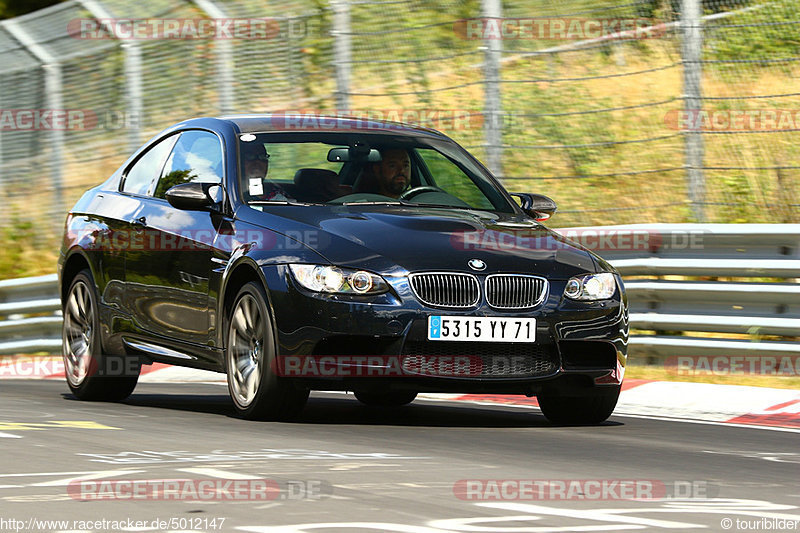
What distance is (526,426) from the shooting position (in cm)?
883

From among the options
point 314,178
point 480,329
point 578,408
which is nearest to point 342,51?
point 314,178

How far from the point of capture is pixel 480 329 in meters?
8.09

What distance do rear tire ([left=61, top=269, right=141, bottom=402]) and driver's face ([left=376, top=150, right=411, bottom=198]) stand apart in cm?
204

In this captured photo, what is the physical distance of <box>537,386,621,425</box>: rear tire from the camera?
29.4ft

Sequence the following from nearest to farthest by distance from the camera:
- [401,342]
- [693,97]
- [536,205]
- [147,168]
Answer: [401,342]
[536,205]
[147,168]
[693,97]

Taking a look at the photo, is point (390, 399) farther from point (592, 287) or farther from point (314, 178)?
point (592, 287)

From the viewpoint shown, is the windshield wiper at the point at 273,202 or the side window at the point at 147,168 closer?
the windshield wiper at the point at 273,202

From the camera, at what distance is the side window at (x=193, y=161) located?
9414 mm

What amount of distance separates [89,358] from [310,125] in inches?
85.8

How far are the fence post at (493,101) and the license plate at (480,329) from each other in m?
5.15
